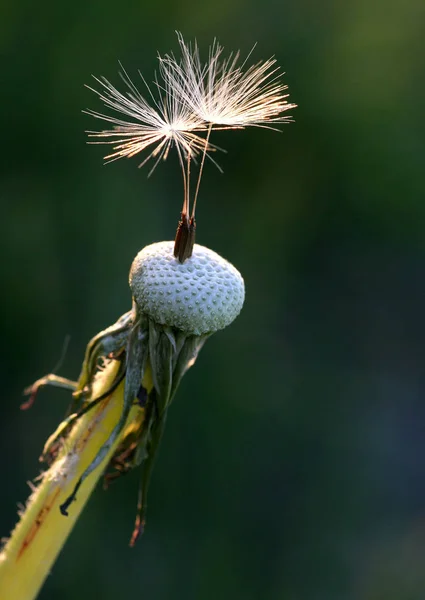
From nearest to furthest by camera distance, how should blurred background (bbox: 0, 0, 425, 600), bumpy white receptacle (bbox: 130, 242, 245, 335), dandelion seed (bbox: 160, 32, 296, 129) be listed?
bumpy white receptacle (bbox: 130, 242, 245, 335)
dandelion seed (bbox: 160, 32, 296, 129)
blurred background (bbox: 0, 0, 425, 600)

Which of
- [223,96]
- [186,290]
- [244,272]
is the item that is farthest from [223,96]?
[244,272]

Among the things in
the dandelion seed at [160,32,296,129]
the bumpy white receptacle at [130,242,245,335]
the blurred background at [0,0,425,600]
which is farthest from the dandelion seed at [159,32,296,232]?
the blurred background at [0,0,425,600]

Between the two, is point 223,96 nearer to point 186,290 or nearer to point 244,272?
point 186,290

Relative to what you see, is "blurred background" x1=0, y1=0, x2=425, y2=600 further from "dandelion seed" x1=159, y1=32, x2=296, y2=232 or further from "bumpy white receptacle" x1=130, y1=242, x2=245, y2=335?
"bumpy white receptacle" x1=130, y1=242, x2=245, y2=335

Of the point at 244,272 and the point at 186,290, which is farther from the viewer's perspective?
the point at 244,272

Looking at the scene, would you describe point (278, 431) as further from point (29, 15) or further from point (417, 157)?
point (29, 15)
